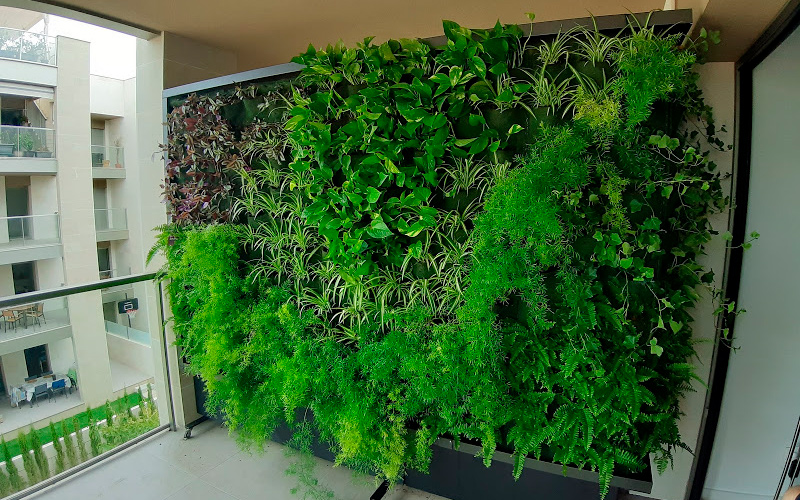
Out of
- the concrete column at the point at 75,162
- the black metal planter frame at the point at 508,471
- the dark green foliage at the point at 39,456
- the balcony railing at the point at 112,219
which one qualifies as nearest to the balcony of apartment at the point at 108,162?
the concrete column at the point at 75,162

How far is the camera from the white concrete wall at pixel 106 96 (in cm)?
325

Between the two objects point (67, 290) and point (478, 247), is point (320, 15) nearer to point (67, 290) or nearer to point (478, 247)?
point (478, 247)

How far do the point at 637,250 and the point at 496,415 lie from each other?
0.95 m

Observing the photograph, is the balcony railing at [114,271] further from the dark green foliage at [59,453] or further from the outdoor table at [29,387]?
the dark green foliage at [59,453]

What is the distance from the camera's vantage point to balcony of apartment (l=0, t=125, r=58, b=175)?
110 inches

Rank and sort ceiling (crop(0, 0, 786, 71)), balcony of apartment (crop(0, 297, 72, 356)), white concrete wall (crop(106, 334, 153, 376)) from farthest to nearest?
white concrete wall (crop(106, 334, 153, 376)) < ceiling (crop(0, 0, 786, 71)) < balcony of apartment (crop(0, 297, 72, 356))

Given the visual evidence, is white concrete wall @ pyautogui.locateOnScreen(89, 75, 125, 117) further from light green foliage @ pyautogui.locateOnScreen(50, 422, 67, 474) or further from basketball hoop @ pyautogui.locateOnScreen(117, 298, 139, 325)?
light green foliage @ pyautogui.locateOnScreen(50, 422, 67, 474)

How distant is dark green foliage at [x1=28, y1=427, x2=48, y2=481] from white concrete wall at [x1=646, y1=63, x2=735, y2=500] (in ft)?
11.7

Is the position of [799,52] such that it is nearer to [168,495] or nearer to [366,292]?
[366,292]

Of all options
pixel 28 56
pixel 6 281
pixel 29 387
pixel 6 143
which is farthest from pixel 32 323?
pixel 28 56

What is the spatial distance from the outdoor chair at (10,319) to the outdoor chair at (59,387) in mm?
438

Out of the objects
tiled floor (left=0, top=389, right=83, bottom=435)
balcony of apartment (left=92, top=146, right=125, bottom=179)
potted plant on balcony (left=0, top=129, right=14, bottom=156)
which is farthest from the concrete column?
tiled floor (left=0, top=389, right=83, bottom=435)

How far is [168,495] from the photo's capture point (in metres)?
2.21

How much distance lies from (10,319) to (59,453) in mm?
901
